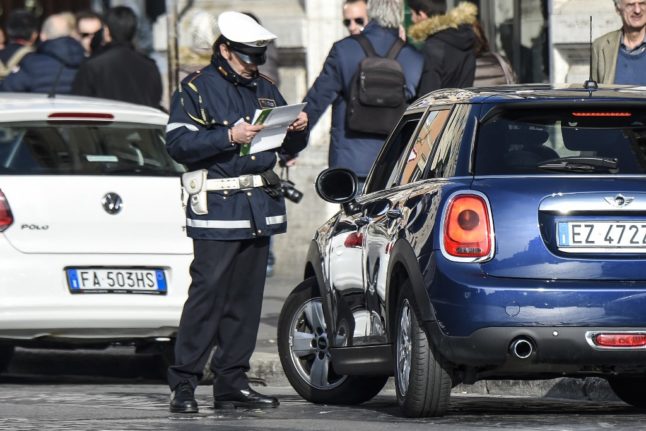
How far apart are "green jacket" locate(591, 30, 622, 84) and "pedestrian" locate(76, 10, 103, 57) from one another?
5.21m

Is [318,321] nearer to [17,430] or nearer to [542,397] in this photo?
[542,397]

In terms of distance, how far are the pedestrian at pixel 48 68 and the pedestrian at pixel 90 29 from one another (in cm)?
17

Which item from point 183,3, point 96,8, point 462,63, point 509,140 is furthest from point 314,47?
point 509,140

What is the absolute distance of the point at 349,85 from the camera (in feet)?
40.7

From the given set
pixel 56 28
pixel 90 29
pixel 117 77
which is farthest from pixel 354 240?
pixel 56 28

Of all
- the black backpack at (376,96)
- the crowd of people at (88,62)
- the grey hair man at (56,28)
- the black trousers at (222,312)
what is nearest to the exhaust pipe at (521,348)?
the black trousers at (222,312)

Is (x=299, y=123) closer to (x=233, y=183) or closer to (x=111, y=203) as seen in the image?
(x=233, y=183)

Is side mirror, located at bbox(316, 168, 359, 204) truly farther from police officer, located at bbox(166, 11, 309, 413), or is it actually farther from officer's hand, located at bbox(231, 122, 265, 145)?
officer's hand, located at bbox(231, 122, 265, 145)

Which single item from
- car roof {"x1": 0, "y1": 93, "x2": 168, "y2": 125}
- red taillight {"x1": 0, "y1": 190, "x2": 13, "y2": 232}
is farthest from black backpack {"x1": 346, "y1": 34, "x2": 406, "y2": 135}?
red taillight {"x1": 0, "y1": 190, "x2": 13, "y2": 232}

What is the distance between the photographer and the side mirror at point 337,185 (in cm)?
956

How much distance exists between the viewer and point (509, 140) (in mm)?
8492

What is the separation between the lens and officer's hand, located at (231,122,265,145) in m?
9.09

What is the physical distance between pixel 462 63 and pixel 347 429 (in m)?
4.98

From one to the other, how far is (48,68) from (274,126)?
7.19 meters
